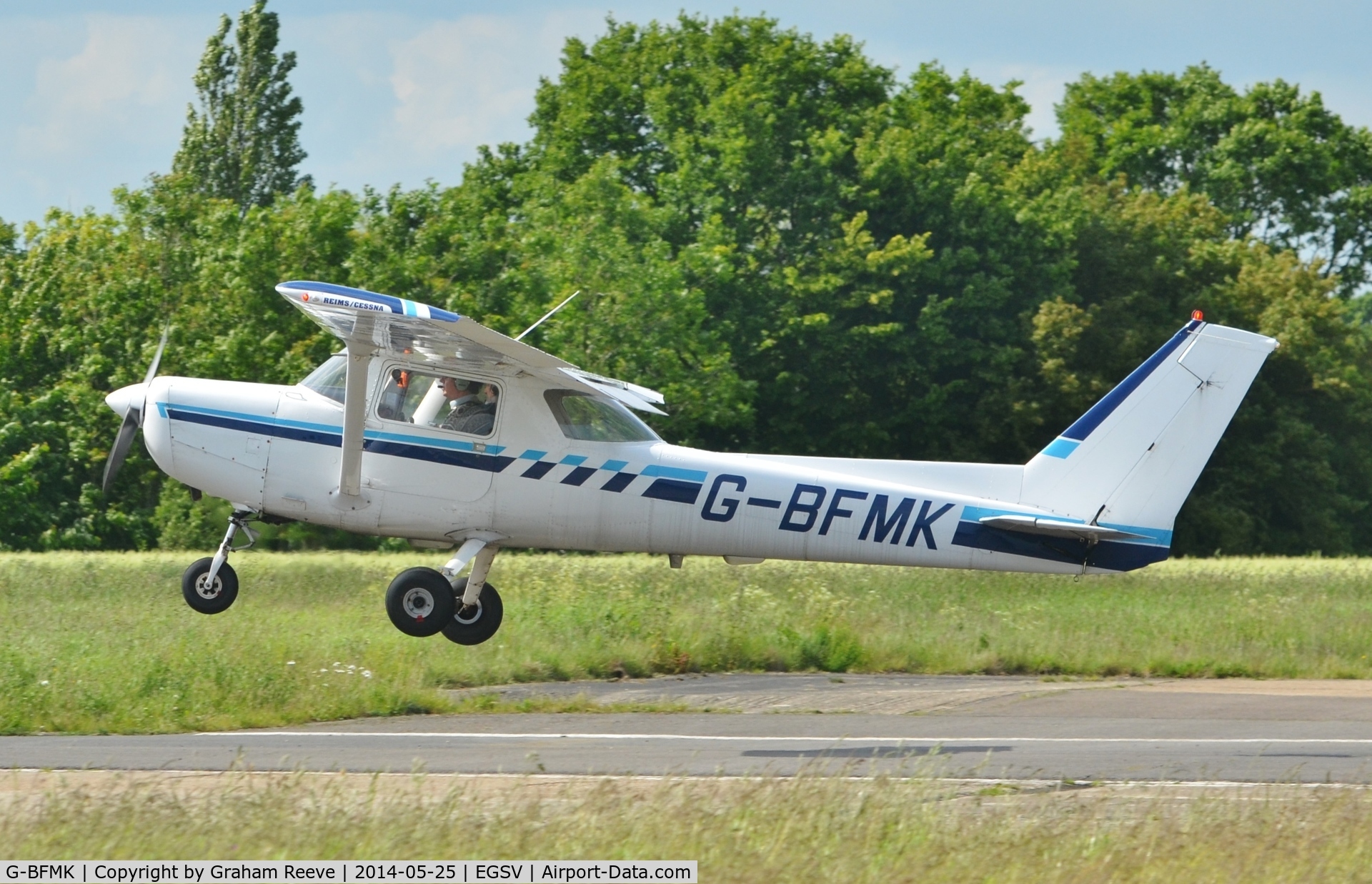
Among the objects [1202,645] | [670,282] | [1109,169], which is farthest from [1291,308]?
[1202,645]

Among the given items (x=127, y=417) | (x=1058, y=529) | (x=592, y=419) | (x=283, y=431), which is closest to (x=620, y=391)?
(x=592, y=419)

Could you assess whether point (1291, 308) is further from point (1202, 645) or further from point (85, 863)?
point (85, 863)

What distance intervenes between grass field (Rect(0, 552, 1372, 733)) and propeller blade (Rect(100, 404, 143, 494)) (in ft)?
9.95

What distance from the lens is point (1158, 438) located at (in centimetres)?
1305

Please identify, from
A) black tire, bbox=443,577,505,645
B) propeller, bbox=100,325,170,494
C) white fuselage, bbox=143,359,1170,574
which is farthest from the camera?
black tire, bbox=443,577,505,645

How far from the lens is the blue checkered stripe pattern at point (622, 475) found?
42.8 ft

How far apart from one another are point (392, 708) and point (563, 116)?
39.2 meters

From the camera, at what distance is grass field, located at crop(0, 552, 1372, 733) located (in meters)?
16.7

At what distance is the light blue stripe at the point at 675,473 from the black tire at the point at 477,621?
199 cm

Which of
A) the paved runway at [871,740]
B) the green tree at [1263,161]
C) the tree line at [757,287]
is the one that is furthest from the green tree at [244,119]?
the paved runway at [871,740]

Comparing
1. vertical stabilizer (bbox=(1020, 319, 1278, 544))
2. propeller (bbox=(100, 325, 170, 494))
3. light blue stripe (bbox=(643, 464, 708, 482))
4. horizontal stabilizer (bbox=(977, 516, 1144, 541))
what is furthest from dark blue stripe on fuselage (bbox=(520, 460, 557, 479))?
vertical stabilizer (bbox=(1020, 319, 1278, 544))

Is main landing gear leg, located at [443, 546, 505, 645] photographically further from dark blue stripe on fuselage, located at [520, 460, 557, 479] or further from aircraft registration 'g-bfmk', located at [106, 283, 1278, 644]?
dark blue stripe on fuselage, located at [520, 460, 557, 479]

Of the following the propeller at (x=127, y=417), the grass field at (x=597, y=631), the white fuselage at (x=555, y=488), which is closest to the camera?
the white fuselage at (x=555, y=488)

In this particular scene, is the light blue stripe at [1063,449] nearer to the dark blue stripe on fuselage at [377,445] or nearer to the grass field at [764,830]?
the grass field at [764,830]
